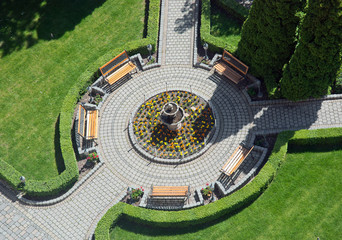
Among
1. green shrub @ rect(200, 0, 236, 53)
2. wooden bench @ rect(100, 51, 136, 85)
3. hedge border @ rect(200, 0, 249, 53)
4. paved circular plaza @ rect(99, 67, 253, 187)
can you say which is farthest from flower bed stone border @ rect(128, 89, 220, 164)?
hedge border @ rect(200, 0, 249, 53)

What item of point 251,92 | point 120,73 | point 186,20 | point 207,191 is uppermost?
point 120,73

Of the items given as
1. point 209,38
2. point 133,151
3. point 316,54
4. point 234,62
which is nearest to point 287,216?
point 316,54

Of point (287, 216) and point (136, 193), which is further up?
point (136, 193)

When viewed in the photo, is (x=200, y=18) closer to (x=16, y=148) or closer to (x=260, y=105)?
(x=260, y=105)

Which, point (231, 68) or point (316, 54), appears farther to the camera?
point (231, 68)

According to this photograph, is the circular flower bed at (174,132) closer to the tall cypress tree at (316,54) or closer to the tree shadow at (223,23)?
the tall cypress tree at (316,54)

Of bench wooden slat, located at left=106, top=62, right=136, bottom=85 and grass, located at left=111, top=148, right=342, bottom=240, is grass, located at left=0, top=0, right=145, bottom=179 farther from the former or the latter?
grass, located at left=111, top=148, right=342, bottom=240

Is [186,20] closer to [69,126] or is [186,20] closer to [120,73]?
[120,73]
